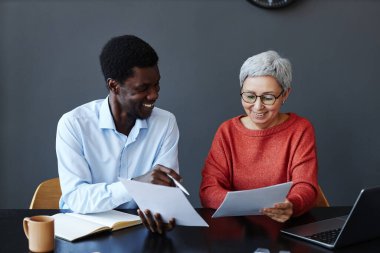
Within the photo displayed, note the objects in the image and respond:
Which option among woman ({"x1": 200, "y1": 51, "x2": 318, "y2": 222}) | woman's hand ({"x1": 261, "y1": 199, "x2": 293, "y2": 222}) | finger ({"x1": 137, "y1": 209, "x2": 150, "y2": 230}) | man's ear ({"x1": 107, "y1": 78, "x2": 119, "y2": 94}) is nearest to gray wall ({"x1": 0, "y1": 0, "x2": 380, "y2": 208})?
woman ({"x1": 200, "y1": 51, "x2": 318, "y2": 222})

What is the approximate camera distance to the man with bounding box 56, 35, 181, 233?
1696 mm

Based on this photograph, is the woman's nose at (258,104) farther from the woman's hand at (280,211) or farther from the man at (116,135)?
the woman's hand at (280,211)

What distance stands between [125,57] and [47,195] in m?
0.71

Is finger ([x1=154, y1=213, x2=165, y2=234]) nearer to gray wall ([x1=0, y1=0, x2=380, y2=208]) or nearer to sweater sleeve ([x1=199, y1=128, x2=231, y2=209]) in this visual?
sweater sleeve ([x1=199, y1=128, x2=231, y2=209])

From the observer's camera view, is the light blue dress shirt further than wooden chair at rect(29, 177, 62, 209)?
No

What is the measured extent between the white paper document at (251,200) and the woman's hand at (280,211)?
14mm

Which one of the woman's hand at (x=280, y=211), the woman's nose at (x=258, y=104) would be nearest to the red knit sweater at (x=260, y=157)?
the woman's nose at (x=258, y=104)

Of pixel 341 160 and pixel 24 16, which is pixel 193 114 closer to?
pixel 341 160

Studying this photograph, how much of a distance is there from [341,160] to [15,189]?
184 centimetres

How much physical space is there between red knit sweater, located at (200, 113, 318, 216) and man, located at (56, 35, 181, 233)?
0.64 ft

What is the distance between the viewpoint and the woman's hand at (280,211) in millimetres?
1579

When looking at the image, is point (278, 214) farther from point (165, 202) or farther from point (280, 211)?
point (165, 202)

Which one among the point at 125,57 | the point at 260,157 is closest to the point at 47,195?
the point at 125,57

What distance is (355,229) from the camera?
1.36m
